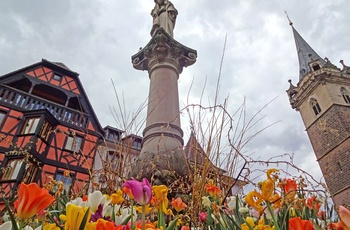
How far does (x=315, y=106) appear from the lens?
26.7 m

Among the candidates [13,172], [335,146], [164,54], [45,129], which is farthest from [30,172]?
[335,146]

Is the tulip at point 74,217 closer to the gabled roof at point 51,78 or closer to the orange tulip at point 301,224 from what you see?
the orange tulip at point 301,224

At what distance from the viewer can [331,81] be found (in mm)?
26078

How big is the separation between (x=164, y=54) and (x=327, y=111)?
25.4 m

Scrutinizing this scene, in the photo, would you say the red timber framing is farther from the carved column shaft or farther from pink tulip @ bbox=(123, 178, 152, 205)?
pink tulip @ bbox=(123, 178, 152, 205)

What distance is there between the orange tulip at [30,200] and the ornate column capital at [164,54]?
3.86 m

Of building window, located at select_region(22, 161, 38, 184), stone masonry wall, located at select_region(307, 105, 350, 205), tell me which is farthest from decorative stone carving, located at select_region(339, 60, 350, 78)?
building window, located at select_region(22, 161, 38, 184)

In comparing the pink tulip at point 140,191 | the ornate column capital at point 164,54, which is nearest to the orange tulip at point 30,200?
the pink tulip at point 140,191

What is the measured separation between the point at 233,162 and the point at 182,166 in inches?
43.7

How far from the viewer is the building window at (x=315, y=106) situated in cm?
2628

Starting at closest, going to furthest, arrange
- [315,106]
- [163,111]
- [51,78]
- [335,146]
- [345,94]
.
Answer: [163,111] < [51,78] < [335,146] < [345,94] < [315,106]

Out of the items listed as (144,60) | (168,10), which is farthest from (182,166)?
(168,10)

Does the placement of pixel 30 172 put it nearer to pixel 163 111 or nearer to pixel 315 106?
pixel 163 111

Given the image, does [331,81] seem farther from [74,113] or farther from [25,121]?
[25,121]
